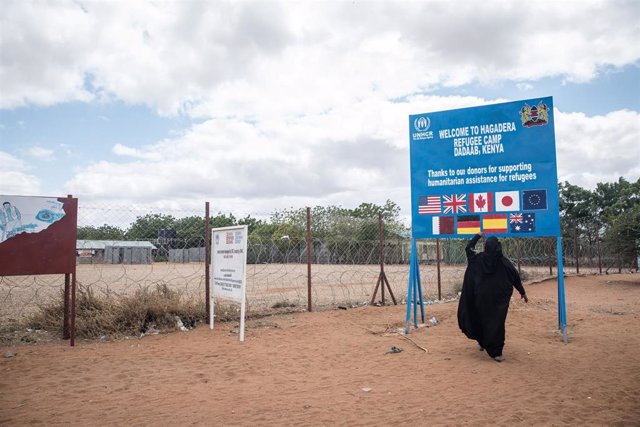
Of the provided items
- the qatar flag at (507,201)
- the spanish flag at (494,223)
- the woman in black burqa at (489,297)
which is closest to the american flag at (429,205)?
the spanish flag at (494,223)

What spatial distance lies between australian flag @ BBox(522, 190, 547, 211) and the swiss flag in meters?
0.49

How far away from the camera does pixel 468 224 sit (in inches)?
299

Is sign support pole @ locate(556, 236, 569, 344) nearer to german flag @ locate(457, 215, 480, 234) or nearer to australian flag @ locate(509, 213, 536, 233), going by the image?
australian flag @ locate(509, 213, 536, 233)

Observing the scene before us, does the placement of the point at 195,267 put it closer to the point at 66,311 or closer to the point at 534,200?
the point at 66,311

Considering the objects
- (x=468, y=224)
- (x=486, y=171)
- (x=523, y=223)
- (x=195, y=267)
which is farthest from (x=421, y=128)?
(x=195, y=267)

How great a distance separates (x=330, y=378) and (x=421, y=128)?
15.2 feet

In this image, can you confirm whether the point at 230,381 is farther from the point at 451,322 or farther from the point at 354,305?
the point at 354,305

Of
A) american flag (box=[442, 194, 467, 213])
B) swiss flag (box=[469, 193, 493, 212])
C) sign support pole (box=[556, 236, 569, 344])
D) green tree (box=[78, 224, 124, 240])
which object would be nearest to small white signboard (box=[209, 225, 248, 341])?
green tree (box=[78, 224, 124, 240])

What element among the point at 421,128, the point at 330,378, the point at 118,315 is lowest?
the point at 330,378

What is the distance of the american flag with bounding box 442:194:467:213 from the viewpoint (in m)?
7.64

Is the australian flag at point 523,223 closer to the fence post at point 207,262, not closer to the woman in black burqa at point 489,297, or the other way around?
the woman in black burqa at point 489,297

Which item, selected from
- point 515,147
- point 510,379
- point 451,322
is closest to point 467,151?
point 515,147

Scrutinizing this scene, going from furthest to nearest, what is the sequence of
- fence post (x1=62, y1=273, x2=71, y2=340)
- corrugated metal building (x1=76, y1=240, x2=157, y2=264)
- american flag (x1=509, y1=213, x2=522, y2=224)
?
1. corrugated metal building (x1=76, y1=240, x2=157, y2=264)
2. american flag (x1=509, y1=213, x2=522, y2=224)
3. fence post (x1=62, y1=273, x2=71, y2=340)

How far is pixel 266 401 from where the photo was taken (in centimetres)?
446
